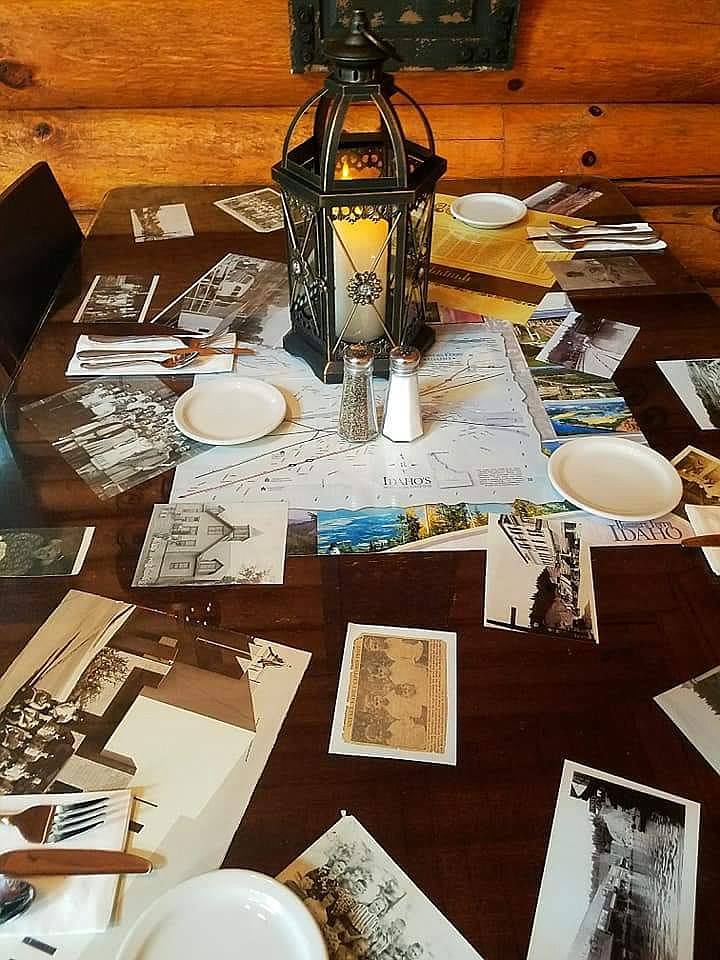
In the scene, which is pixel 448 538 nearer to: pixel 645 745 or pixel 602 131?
pixel 645 745

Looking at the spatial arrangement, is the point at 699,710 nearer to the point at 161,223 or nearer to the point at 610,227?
the point at 610,227

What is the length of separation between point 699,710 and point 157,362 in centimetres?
83

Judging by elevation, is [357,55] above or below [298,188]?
above

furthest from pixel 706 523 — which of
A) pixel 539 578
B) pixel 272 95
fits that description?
pixel 272 95

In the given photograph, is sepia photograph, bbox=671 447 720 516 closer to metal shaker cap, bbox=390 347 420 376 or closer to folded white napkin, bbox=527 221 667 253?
metal shaker cap, bbox=390 347 420 376

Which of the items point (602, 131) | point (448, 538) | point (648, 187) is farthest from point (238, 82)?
point (448, 538)

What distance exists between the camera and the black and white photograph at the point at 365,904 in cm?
59

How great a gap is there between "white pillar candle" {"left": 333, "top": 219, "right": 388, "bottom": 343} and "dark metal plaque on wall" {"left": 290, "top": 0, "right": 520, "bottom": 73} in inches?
36.4

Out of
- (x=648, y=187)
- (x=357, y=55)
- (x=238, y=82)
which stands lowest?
(x=648, y=187)

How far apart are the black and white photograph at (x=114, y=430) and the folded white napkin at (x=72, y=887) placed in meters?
0.38

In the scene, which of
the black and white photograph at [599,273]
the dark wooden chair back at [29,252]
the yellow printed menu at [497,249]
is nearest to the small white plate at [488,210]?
the yellow printed menu at [497,249]

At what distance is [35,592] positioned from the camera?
2.78 feet

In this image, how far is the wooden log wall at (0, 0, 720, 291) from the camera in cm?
184

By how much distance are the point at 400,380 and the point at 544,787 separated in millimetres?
510
